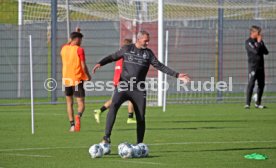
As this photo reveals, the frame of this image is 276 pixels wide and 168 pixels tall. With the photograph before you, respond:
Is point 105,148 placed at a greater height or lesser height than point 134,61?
lesser

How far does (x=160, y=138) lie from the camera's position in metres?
16.7

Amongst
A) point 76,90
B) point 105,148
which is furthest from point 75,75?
point 105,148

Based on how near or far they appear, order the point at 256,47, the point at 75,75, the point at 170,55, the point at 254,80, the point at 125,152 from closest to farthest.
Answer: the point at 125,152, the point at 75,75, the point at 256,47, the point at 254,80, the point at 170,55

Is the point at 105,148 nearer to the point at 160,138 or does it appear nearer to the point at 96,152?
the point at 96,152

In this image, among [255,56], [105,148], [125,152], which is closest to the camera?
[125,152]

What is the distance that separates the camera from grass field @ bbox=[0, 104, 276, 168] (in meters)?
13.0

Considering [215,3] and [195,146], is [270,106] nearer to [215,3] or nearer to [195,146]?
[215,3]

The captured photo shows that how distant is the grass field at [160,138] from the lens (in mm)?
12969

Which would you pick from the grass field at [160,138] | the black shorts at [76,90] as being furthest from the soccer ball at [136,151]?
the black shorts at [76,90]

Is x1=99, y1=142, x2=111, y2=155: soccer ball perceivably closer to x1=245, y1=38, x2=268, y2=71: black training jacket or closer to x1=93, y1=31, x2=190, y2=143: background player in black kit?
x1=93, y1=31, x2=190, y2=143: background player in black kit

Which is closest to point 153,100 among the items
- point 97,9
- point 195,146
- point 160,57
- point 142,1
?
point 160,57

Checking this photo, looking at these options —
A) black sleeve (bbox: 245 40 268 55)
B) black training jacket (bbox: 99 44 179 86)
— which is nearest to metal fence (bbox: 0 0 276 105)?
black sleeve (bbox: 245 40 268 55)

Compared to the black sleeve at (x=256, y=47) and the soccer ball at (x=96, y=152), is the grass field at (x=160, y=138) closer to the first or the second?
the soccer ball at (x=96, y=152)

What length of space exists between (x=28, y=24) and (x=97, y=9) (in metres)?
3.82
